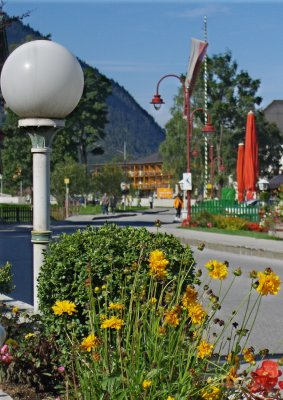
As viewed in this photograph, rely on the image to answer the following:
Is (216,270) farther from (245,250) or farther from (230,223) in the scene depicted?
(230,223)

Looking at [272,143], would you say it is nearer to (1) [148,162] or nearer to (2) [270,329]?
(1) [148,162]

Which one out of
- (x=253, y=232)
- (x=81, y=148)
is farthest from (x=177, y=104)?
(x=253, y=232)

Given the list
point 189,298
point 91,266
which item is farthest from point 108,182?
point 189,298

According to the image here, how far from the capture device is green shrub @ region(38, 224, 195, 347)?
18.5 ft

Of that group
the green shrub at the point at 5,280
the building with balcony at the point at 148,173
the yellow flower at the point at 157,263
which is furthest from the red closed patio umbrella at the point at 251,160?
the building with balcony at the point at 148,173

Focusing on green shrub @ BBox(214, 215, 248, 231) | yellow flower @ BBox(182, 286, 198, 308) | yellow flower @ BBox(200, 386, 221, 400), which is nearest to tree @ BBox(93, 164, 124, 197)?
green shrub @ BBox(214, 215, 248, 231)

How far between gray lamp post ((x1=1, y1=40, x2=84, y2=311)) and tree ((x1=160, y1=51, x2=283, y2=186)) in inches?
2998

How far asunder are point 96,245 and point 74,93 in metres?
1.40

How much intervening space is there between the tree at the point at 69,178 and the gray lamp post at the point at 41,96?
57.2 metres

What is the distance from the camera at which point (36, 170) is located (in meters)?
6.68

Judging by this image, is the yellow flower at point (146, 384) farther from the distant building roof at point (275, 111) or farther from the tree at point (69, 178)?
the distant building roof at point (275, 111)

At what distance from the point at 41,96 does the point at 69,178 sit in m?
62.1

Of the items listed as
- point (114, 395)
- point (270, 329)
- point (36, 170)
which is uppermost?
point (36, 170)

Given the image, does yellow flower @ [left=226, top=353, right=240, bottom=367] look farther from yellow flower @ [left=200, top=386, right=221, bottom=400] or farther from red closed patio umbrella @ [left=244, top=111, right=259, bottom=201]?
red closed patio umbrella @ [left=244, top=111, right=259, bottom=201]
